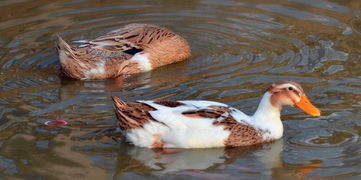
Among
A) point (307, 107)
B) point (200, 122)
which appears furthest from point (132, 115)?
point (307, 107)

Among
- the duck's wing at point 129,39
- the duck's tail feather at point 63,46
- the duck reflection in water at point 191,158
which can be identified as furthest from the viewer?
the duck's wing at point 129,39

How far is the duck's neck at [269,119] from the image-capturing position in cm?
895

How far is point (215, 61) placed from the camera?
448 inches

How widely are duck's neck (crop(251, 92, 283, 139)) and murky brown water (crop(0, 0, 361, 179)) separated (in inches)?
5.9

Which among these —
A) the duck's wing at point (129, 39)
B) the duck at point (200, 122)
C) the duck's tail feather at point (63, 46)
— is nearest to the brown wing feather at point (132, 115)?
the duck at point (200, 122)

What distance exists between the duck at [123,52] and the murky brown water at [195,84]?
Answer: 20cm

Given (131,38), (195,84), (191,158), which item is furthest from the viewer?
(131,38)

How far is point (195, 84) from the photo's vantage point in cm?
1062

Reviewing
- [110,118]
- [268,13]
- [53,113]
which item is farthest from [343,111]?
[268,13]

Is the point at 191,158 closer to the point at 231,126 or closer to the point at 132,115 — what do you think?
the point at 231,126

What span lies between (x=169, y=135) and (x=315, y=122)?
1.68m

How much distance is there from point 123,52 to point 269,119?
308 centimetres

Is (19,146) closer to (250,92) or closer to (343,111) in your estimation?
(250,92)

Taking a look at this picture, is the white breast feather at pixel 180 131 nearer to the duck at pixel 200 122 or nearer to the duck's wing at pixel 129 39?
the duck at pixel 200 122
